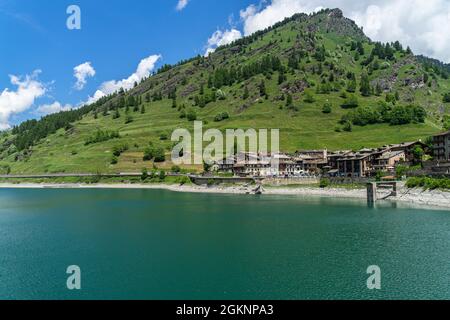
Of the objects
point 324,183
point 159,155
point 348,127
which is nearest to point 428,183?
point 324,183

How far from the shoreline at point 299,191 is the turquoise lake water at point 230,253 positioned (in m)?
7.35

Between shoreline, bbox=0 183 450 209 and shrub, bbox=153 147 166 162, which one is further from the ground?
shrub, bbox=153 147 166 162

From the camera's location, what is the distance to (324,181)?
117125mm

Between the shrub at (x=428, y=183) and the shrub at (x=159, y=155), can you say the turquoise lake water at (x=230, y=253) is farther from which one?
the shrub at (x=159, y=155)

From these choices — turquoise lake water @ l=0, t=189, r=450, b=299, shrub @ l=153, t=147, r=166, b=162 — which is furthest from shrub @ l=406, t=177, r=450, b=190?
shrub @ l=153, t=147, r=166, b=162

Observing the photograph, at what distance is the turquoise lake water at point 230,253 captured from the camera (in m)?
35.5

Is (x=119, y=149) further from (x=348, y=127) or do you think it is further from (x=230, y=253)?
(x=230, y=253)

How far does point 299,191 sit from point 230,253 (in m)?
74.2

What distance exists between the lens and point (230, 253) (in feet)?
157

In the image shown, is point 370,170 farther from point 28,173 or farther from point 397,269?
point 28,173

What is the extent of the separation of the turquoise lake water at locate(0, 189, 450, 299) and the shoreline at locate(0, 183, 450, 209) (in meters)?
7.35

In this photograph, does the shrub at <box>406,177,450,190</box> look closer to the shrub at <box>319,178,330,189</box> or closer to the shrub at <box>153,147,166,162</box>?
the shrub at <box>319,178,330,189</box>

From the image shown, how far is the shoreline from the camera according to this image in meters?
83.1

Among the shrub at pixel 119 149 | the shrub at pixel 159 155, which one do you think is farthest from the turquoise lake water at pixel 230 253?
the shrub at pixel 119 149
